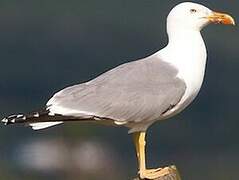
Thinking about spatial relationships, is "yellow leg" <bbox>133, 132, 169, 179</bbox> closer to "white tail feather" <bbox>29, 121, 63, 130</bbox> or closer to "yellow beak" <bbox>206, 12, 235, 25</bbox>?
"white tail feather" <bbox>29, 121, 63, 130</bbox>

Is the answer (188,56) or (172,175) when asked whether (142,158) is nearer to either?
(188,56)

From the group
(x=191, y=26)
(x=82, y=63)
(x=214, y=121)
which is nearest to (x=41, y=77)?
(x=82, y=63)

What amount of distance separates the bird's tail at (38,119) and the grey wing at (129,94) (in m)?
0.15

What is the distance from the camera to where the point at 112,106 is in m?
7.65

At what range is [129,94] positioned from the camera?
772 cm

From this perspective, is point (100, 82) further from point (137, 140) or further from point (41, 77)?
point (41, 77)

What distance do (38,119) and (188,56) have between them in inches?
43.8

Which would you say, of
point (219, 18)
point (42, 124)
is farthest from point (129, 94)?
point (219, 18)

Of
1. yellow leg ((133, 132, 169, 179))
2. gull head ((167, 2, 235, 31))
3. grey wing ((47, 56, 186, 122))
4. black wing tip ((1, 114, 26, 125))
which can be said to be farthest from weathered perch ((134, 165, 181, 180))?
gull head ((167, 2, 235, 31))

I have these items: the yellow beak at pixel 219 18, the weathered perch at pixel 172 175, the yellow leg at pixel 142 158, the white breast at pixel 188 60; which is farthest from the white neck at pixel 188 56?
the weathered perch at pixel 172 175

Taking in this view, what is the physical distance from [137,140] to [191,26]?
2.73 ft

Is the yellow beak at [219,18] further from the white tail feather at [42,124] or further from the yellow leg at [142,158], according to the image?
the white tail feather at [42,124]

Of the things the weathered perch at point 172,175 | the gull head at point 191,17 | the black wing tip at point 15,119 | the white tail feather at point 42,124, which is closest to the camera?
the weathered perch at point 172,175

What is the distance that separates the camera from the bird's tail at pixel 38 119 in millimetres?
7188
